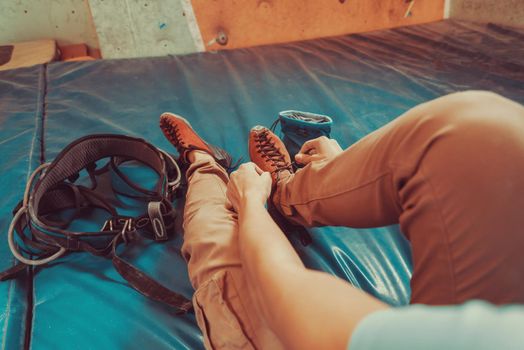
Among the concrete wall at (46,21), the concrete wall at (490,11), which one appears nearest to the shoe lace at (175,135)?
the concrete wall at (46,21)

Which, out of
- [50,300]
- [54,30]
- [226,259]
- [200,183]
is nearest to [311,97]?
[200,183]

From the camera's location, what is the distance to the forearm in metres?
0.34

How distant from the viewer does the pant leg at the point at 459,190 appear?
0.41m

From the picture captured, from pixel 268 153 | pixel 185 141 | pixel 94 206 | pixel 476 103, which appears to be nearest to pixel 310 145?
pixel 268 153

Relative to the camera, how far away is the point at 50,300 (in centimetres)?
77

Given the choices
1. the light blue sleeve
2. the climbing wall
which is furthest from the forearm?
the climbing wall

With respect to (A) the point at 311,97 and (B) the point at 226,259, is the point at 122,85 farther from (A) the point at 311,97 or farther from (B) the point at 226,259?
(B) the point at 226,259

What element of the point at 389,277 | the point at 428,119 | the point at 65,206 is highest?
the point at 428,119

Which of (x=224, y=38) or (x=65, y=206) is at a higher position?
(x=224, y=38)

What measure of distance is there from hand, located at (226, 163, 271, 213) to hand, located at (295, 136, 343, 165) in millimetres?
158

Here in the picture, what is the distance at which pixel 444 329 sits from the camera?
0.84 feet

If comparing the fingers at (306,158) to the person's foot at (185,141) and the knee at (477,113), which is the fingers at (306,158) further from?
the knee at (477,113)

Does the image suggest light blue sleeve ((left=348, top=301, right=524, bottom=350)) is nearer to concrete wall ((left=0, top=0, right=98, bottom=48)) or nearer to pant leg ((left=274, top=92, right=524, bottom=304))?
pant leg ((left=274, top=92, right=524, bottom=304))

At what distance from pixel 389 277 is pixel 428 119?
466 millimetres
